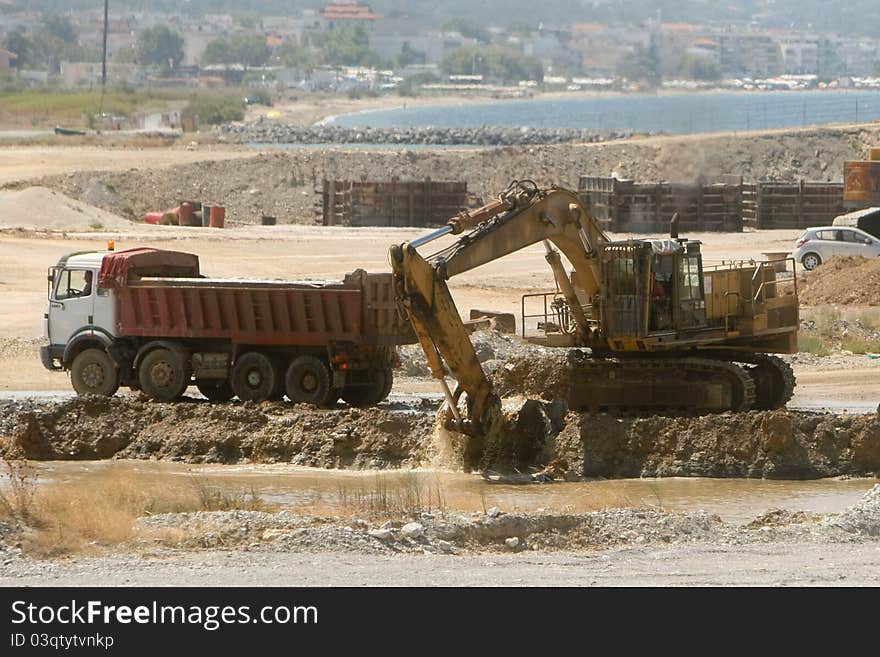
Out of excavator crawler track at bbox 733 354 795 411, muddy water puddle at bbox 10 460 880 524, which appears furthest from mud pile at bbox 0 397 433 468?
excavator crawler track at bbox 733 354 795 411

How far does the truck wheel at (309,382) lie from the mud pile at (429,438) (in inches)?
27.8

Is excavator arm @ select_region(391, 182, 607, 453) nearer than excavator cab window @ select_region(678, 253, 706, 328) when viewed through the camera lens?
Yes

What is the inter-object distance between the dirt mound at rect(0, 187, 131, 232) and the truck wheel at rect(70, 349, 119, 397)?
29.9 meters

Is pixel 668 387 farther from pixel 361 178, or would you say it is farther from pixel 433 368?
pixel 361 178

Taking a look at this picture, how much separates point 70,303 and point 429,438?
7394 mm

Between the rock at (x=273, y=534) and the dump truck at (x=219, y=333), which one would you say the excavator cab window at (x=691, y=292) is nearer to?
the dump truck at (x=219, y=333)

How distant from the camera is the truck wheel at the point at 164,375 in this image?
92.8 ft

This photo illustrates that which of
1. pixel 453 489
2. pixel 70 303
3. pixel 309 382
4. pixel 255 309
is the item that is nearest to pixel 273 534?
pixel 453 489

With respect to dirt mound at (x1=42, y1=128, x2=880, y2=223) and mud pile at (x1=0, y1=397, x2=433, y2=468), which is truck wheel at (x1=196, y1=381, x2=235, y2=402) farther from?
dirt mound at (x1=42, y1=128, x2=880, y2=223)

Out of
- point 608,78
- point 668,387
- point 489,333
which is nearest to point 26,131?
point 608,78

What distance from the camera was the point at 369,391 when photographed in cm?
2866

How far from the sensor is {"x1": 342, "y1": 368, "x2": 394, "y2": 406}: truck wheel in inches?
1126

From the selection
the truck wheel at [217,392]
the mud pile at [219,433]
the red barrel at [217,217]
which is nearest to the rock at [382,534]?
the mud pile at [219,433]

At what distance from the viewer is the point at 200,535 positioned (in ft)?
56.0
